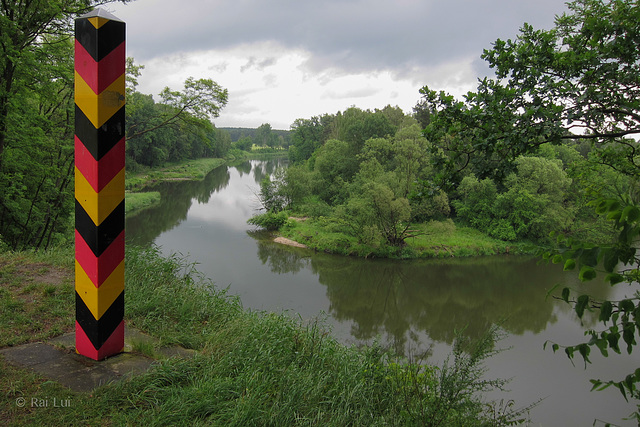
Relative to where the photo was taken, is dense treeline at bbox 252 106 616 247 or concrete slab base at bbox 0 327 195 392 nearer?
concrete slab base at bbox 0 327 195 392

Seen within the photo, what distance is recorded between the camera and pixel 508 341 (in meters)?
10.8

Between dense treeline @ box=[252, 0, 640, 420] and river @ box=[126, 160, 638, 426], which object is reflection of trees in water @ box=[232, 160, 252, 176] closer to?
river @ box=[126, 160, 638, 426]

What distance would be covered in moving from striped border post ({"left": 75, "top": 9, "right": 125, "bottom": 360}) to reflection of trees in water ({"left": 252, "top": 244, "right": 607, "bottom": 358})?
318 inches

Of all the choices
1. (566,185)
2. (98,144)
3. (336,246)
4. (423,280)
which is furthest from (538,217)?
(98,144)

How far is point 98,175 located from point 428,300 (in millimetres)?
12863

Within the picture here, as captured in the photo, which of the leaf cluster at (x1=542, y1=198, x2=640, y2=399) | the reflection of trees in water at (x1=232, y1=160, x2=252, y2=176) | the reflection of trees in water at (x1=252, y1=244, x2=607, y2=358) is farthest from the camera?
the reflection of trees in water at (x1=232, y1=160, x2=252, y2=176)

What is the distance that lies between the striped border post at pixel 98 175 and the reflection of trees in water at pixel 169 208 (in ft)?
28.6

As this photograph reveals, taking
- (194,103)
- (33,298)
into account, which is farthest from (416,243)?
(33,298)

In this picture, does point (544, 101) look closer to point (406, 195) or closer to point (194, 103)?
point (194, 103)

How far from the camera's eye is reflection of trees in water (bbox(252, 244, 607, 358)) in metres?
11.5

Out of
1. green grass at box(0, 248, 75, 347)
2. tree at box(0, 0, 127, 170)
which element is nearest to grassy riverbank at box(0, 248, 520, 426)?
green grass at box(0, 248, 75, 347)

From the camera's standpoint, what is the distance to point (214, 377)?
7.77 ft

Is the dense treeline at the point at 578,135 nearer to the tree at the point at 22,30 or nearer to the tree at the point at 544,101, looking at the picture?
the tree at the point at 544,101

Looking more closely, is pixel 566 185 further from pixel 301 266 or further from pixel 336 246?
pixel 301 266
